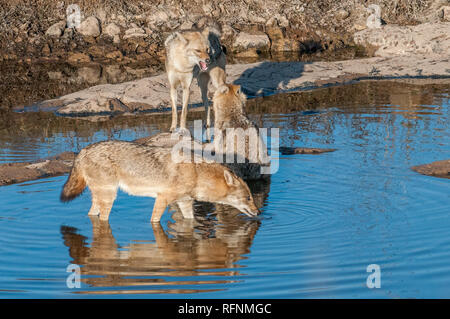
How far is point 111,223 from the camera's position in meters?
9.32

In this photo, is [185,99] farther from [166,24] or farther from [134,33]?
[166,24]

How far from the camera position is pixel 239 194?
9203 mm

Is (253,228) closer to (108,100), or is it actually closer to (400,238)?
(400,238)

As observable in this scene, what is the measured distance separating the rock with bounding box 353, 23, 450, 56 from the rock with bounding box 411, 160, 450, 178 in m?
13.3

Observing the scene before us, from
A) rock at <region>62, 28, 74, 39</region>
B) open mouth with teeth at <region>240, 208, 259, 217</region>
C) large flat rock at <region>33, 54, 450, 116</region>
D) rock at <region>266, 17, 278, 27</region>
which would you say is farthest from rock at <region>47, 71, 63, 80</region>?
open mouth with teeth at <region>240, 208, 259, 217</region>

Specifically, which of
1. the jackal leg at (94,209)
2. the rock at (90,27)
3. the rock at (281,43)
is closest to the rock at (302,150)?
the jackal leg at (94,209)

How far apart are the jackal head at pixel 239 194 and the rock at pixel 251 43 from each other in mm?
18290

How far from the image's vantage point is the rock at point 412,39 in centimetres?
2402

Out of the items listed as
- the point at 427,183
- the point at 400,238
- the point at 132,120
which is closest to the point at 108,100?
the point at 132,120

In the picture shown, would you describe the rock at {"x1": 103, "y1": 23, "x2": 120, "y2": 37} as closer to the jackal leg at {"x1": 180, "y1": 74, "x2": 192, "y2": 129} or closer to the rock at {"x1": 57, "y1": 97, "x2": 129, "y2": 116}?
the rock at {"x1": 57, "y1": 97, "x2": 129, "y2": 116}

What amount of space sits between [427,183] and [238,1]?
66.9 ft

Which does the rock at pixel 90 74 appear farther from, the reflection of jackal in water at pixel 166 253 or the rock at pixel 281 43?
the reflection of jackal in water at pixel 166 253

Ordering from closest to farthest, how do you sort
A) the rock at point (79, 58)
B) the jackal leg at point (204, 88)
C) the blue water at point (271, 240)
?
the blue water at point (271, 240)
the jackal leg at point (204, 88)
the rock at point (79, 58)

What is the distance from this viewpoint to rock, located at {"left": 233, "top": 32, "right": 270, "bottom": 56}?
2709 cm
